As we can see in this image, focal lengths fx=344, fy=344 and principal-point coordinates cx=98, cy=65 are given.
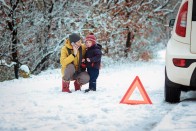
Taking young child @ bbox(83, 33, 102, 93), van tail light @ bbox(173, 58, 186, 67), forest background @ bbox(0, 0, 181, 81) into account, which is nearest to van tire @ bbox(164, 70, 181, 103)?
van tail light @ bbox(173, 58, 186, 67)

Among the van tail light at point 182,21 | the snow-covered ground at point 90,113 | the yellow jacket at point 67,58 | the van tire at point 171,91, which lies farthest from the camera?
the yellow jacket at point 67,58

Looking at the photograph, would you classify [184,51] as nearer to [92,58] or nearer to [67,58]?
[92,58]

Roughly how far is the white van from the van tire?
3 centimetres

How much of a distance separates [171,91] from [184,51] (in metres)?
0.77

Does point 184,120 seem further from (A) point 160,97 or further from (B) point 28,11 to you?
(B) point 28,11

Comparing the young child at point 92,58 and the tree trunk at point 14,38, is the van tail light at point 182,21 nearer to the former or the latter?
the young child at point 92,58

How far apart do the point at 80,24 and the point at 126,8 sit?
4314 mm

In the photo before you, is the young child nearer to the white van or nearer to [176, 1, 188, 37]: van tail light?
the white van

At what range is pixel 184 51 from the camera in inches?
200

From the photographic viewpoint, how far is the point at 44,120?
4703 millimetres

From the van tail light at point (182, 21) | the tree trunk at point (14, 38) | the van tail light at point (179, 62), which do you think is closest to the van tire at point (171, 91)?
the van tail light at point (179, 62)

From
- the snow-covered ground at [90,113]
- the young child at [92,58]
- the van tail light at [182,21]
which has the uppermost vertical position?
the van tail light at [182,21]

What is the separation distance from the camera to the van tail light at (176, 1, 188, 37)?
5.16 meters

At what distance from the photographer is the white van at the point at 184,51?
5.04 meters
